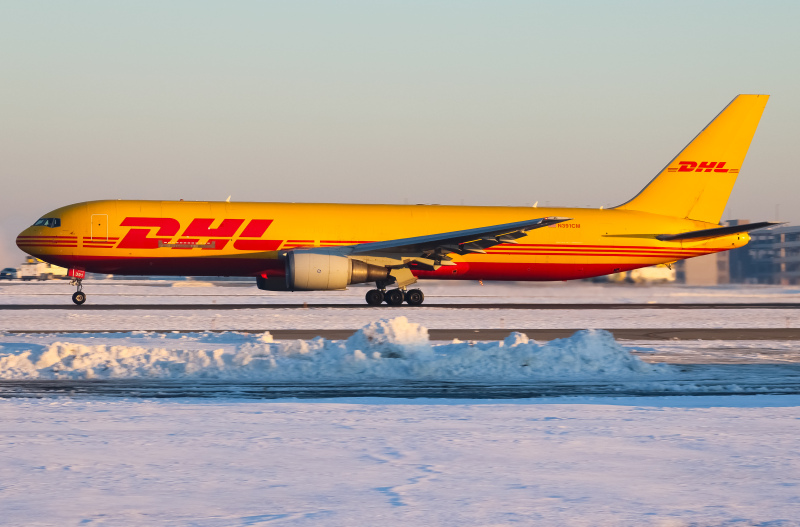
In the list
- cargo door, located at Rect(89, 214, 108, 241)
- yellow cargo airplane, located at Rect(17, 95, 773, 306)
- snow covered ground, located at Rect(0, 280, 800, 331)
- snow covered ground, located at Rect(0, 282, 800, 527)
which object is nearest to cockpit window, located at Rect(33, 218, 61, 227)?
yellow cargo airplane, located at Rect(17, 95, 773, 306)

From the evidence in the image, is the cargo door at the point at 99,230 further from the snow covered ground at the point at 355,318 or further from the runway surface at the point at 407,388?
the runway surface at the point at 407,388

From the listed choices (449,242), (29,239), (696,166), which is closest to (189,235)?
(29,239)

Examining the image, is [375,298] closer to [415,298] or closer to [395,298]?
[395,298]

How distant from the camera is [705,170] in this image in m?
38.7

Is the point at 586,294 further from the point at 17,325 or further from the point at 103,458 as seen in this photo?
the point at 103,458

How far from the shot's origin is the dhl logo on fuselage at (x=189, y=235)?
31.9 metres

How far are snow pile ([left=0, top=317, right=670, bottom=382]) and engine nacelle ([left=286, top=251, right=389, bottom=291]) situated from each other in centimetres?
1337

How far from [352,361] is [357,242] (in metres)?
18.3

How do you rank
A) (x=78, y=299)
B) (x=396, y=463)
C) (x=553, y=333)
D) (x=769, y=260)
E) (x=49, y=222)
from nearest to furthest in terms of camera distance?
(x=396, y=463), (x=553, y=333), (x=49, y=222), (x=78, y=299), (x=769, y=260)

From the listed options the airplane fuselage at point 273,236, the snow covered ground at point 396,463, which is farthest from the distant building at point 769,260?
the snow covered ground at point 396,463

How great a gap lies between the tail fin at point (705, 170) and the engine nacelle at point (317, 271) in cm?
1431

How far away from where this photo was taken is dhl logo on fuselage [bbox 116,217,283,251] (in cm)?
3192

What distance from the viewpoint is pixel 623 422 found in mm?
10391

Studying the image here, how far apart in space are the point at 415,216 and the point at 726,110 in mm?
15631
